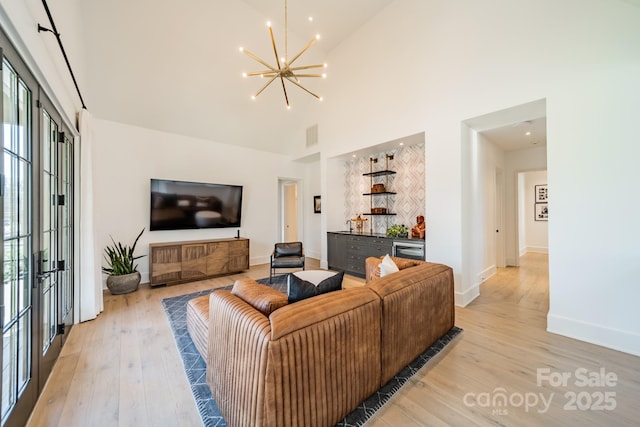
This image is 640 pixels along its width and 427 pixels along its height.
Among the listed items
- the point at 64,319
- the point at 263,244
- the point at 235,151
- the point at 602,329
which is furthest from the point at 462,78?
the point at 64,319

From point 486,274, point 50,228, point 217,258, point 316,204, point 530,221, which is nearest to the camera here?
point 50,228

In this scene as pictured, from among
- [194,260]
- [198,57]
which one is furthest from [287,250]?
[198,57]

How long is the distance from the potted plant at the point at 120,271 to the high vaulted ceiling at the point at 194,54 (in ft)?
7.72

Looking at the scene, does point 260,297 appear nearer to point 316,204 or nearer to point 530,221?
point 316,204

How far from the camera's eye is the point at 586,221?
2539 millimetres

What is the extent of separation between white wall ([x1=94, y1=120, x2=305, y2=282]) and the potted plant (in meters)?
0.37

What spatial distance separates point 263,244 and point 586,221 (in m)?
5.62

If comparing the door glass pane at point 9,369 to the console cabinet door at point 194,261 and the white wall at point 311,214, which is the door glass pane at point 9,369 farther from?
the white wall at point 311,214

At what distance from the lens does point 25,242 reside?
1.64 m

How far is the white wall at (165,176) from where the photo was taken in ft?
13.9

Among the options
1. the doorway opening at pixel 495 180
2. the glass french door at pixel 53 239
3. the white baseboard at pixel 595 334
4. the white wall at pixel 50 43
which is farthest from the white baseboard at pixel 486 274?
the white wall at pixel 50 43

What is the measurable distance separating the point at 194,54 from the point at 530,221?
9913 millimetres

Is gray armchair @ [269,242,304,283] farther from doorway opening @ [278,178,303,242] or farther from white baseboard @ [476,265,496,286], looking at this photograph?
white baseboard @ [476,265,496,286]

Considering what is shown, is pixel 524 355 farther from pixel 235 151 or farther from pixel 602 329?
pixel 235 151
